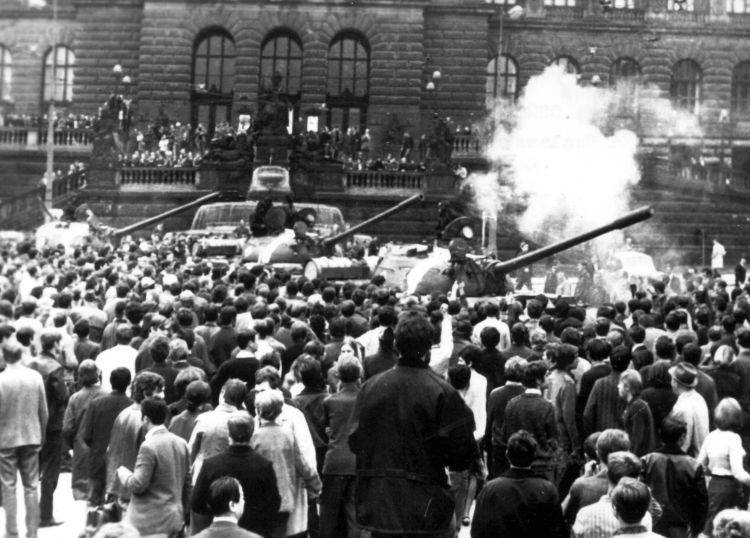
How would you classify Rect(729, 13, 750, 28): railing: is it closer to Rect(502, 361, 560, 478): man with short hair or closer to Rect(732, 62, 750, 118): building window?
Rect(732, 62, 750, 118): building window

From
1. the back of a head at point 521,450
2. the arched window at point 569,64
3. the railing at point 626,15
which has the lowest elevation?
the back of a head at point 521,450

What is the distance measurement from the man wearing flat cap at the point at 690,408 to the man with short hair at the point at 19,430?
5.24 m

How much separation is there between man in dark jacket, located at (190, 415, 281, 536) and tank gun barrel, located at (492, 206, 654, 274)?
1178 cm

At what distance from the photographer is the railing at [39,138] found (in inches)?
1987

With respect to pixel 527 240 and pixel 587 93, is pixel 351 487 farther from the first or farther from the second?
pixel 587 93

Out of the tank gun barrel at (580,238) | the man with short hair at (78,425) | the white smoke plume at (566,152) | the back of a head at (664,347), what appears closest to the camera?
the man with short hair at (78,425)

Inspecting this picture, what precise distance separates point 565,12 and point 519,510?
50630 mm

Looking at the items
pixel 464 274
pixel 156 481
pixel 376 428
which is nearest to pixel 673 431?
pixel 376 428

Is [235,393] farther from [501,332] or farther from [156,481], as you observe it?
[501,332]

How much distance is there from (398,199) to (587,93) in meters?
14.5

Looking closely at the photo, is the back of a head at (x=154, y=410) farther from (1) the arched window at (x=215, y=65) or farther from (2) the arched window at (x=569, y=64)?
(2) the arched window at (x=569, y=64)

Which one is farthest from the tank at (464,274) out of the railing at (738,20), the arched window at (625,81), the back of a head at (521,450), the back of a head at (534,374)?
the railing at (738,20)

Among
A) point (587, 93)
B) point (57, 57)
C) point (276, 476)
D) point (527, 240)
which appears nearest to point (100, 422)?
point (276, 476)

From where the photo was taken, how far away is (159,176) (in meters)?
43.4
